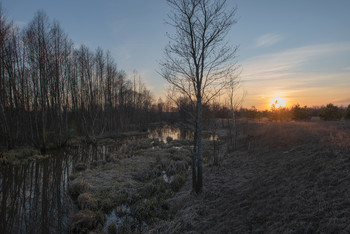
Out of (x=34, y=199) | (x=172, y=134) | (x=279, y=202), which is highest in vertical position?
(x=279, y=202)

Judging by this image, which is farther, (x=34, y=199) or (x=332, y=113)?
(x=332, y=113)

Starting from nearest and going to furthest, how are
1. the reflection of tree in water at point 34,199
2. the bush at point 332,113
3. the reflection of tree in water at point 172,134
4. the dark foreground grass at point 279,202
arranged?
the dark foreground grass at point 279,202
the reflection of tree in water at point 34,199
the bush at point 332,113
the reflection of tree in water at point 172,134

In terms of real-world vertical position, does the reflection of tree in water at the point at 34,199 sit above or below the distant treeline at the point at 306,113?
below

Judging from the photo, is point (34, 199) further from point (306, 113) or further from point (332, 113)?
point (306, 113)

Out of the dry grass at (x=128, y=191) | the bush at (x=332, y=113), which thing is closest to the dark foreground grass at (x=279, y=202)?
the dry grass at (x=128, y=191)

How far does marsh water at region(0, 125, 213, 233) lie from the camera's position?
5965 millimetres

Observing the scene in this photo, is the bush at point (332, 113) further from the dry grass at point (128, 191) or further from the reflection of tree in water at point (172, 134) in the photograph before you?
the dry grass at point (128, 191)

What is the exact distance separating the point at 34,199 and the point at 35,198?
0.09 meters

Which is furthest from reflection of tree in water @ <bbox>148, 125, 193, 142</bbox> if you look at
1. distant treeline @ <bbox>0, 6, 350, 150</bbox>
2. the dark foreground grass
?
the dark foreground grass

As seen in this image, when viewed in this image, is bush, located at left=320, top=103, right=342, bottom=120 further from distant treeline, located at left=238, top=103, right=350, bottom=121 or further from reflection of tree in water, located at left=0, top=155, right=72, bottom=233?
reflection of tree in water, located at left=0, top=155, right=72, bottom=233

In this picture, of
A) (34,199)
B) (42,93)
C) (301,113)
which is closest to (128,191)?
(34,199)

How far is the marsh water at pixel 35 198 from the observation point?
5965 millimetres

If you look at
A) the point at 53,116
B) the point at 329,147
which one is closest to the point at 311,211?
the point at 329,147

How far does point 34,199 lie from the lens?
7832mm
